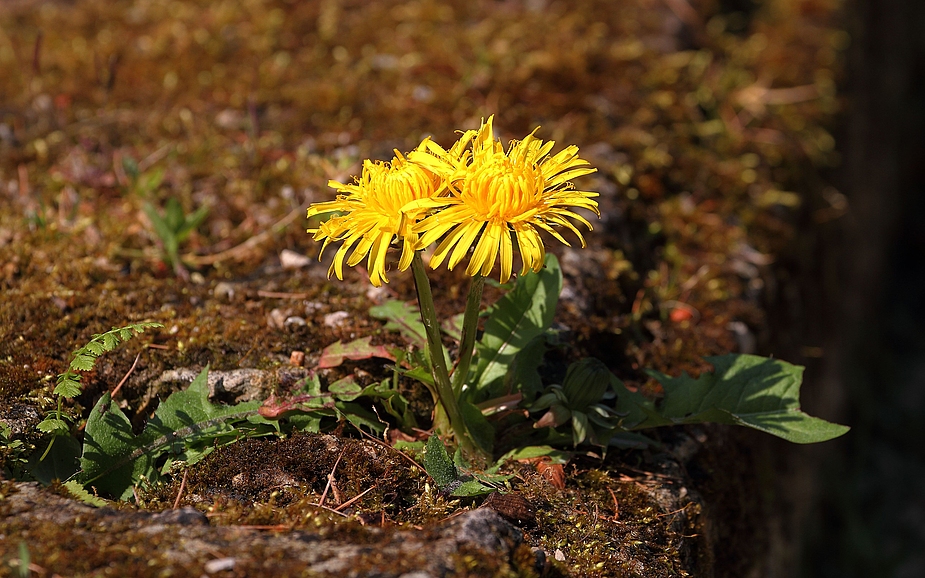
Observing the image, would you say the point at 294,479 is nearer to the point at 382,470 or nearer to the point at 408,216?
the point at 382,470

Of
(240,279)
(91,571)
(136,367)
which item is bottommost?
(91,571)

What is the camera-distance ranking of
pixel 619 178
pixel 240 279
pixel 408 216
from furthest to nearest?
pixel 619 178 < pixel 240 279 < pixel 408 216

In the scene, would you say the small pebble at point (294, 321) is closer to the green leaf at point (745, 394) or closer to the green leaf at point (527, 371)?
the green leaf at point (527, 371)

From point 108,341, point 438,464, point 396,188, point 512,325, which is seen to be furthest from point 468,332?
point 108,341

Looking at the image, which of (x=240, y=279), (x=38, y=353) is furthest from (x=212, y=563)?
(x=240, y=279)

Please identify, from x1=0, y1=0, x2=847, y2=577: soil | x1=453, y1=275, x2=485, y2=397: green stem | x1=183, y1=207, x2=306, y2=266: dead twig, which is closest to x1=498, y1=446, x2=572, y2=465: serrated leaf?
x1=0, y1=0, x2=847, y2=577: soil

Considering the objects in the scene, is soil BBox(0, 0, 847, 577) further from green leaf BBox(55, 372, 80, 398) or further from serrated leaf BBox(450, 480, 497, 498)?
green leaf BBox(55, 372, 80, 398)

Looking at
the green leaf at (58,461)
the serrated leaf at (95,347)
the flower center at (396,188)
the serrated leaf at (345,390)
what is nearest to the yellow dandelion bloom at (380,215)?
the flower center at (396,188)
